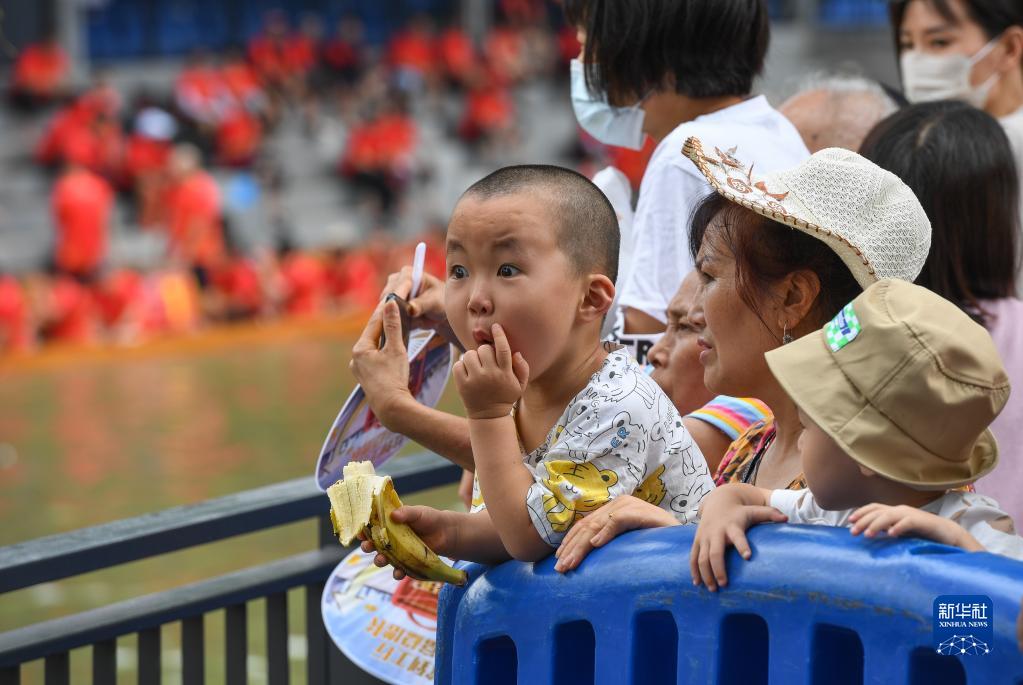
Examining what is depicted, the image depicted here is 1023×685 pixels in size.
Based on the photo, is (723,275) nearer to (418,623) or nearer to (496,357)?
(496,357)

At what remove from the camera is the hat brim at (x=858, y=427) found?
5.07 ft

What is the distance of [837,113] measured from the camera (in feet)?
10.8

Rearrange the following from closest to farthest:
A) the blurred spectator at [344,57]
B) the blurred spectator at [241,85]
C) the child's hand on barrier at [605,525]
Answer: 1. the child's hand on barrier at [605,525]
2. the blurred spectator at [241,85]
3. the blurred spectator at [344,57]

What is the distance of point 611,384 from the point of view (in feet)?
6.30

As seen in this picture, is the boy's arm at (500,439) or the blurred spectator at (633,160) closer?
the boy's arm at (500,439)

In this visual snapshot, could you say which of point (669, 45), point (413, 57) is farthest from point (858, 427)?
point (413, 57)

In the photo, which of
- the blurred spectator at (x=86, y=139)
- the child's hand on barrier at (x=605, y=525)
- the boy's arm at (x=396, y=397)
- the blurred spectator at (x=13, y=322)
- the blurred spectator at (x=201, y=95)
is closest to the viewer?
the child's hand on barrier at (x=605, y=525)

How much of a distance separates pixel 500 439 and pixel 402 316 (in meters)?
0.51

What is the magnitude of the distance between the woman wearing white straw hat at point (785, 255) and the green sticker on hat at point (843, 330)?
266 millimetres

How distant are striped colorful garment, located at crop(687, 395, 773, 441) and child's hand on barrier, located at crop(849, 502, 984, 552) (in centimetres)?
76

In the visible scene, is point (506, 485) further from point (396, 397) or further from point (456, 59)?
point (456, 59)

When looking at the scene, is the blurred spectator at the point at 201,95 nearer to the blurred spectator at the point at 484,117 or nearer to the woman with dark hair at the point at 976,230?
the blurred spectator at the point at 484,117

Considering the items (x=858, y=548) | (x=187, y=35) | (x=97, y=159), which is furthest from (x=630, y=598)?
(x=187, y=35)

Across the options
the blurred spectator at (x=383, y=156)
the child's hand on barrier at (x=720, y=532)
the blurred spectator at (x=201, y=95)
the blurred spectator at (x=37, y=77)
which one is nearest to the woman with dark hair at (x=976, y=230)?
the child's hand on barrier at (x=720, y=532)
